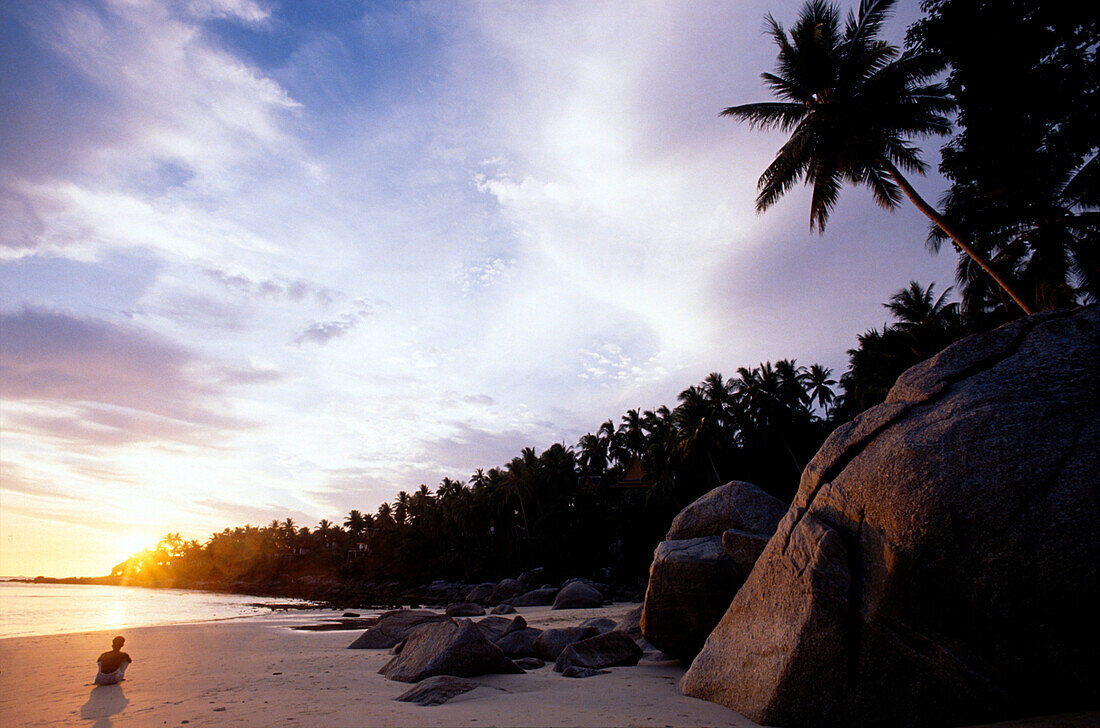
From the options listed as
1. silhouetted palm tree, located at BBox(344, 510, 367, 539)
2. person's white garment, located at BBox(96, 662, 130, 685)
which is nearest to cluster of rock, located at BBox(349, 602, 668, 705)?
person's white garment, located at BBox(96, 662, 130, 685)

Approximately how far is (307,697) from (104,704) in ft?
10.7

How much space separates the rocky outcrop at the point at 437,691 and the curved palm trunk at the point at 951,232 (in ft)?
48.2

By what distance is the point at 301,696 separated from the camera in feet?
23.0

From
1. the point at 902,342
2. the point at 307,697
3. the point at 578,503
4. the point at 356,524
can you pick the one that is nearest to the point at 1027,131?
the point at 902,342

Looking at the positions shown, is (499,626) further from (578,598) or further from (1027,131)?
(1027,131)

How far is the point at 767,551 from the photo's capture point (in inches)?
250

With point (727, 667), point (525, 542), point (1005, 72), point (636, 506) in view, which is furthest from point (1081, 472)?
point (525, 542)

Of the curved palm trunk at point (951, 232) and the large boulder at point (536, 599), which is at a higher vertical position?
the curved palm trunk at point (951, 232)

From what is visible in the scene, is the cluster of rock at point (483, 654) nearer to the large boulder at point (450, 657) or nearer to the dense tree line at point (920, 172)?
the large boulder at point (450, 657)

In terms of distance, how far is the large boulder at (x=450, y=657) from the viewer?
25.9ft

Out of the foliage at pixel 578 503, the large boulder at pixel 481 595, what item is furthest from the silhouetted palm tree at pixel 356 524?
the large boulder at pixel 481 595

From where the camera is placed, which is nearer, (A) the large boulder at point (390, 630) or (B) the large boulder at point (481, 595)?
(A) the large boulder at point (390, 630)

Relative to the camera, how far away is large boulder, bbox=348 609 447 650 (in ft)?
42.1

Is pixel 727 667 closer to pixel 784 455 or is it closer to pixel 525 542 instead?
pixel 784 455
